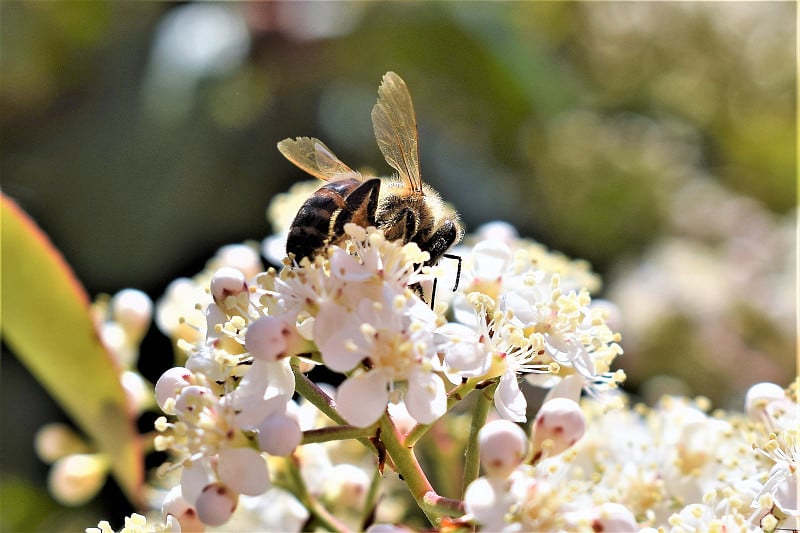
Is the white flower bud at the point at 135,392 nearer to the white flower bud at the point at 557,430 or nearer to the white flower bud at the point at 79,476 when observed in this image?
the white flower bud at the point at 79,476

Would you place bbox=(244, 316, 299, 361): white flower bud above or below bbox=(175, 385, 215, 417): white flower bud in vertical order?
above

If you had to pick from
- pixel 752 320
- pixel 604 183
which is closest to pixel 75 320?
pixel 604 183

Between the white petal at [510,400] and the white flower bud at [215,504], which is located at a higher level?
the white petal at [510,400]

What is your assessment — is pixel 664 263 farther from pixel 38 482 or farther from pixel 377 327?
pixel 377 327

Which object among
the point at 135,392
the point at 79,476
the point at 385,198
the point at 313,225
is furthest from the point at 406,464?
the point at 79,476

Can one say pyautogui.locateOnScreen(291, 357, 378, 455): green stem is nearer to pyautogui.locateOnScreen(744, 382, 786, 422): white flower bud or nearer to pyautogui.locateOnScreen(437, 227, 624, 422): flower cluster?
pyautogui.locateOnScreen(437, 227, 624, 422): flower cluster

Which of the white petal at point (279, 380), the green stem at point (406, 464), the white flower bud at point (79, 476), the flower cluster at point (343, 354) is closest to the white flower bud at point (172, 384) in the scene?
the flower cluster at point (343, 354)

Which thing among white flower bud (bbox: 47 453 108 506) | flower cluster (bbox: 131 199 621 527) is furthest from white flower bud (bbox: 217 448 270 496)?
white flower bud (bbox: 47 453 108 506)
